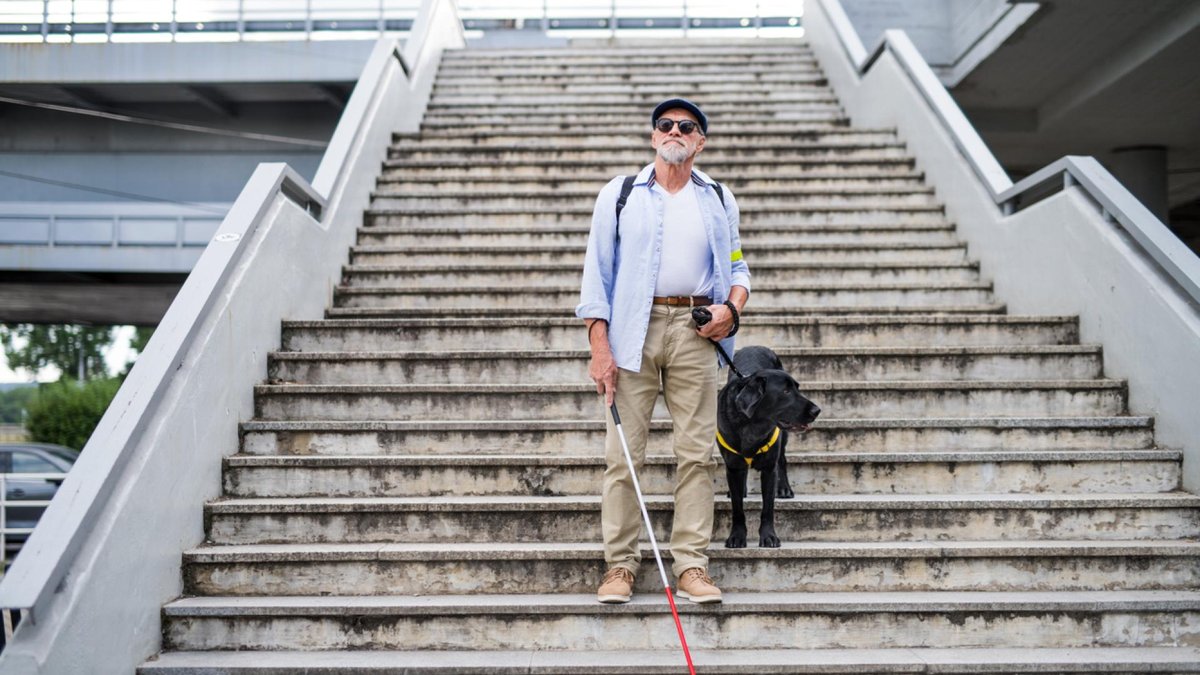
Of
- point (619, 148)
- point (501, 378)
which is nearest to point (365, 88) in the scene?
point (619, 148)

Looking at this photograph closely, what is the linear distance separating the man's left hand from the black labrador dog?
0.79 feet

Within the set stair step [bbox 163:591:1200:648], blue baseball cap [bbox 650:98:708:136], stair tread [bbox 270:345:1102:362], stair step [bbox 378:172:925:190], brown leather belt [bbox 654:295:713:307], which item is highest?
stair step [bbox 378:172:925:190]

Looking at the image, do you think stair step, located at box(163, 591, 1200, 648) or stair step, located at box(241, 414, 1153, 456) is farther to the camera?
stair step, located at box(241, 414, 1153, 456)

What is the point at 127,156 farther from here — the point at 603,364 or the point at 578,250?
the point at 603,364

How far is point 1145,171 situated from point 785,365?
9.95 metres

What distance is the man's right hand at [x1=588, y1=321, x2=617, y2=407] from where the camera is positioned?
11.8 feet

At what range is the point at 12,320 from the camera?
848 inches

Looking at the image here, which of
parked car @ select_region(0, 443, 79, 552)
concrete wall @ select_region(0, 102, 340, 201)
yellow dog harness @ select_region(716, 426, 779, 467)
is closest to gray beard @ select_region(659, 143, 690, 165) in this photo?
yellow dog harness @ select_region(716, 426, 779, 467)

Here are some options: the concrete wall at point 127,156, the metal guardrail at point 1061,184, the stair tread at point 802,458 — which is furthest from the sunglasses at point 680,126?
the concrete wall at point 127,156

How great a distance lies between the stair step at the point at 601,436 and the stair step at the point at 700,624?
1.09 m

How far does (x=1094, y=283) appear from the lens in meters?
5.16

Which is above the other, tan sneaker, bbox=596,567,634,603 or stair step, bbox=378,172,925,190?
stair step, bbox=378,172,925,190

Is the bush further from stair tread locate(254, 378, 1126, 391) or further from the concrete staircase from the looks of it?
stair tread locate(254, 378, 1126, 391)

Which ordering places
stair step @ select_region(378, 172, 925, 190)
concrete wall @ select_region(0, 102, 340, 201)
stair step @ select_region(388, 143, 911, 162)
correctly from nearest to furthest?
1. stair step @ select_region(378, 172, 925, 190)
2. stair step @ select_region(388, 143, 911, 162)
3. concrete wall @ select_region(0, 102, 340, 201)
